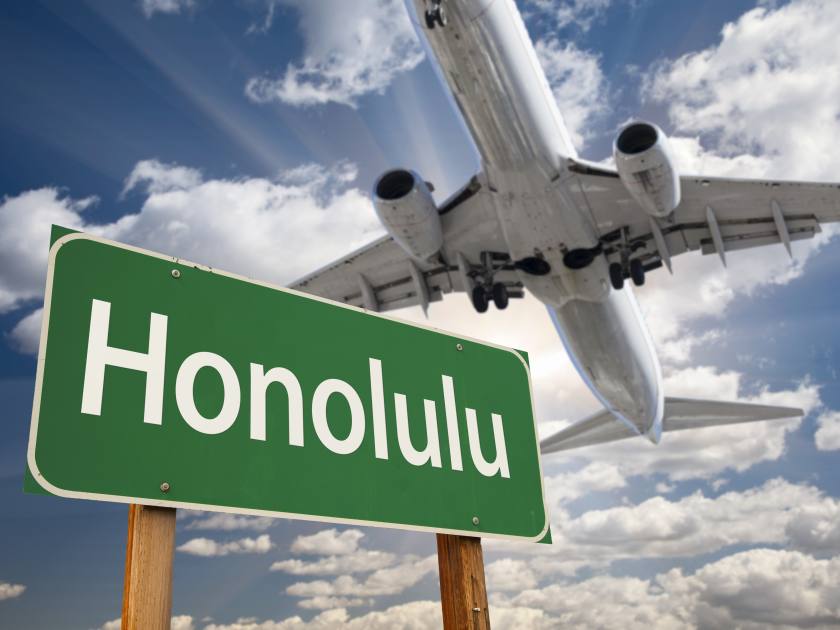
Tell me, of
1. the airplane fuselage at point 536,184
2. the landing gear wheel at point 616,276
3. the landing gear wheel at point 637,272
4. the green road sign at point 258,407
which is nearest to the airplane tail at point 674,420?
the airplane fuselage at point 536,184

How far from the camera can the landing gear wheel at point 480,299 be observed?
64.3 ft

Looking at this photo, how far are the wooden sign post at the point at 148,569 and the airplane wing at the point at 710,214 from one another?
1585 cm

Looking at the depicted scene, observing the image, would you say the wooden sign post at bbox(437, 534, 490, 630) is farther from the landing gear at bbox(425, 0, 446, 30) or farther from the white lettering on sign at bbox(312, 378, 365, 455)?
the landing gear at bbox(425, 0, 446, 30)

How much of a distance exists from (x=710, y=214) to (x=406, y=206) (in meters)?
7.64

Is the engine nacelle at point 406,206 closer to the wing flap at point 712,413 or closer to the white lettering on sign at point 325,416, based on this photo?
the wing flap at point 712,413

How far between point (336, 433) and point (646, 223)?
17871 mm

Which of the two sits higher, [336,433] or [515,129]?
[515,129]

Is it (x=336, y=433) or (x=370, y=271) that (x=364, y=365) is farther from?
(x=370, y=271)

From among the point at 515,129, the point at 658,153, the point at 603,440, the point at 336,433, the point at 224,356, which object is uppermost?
the point at 515,129

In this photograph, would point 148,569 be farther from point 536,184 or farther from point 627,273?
point 627,273

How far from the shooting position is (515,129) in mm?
15336

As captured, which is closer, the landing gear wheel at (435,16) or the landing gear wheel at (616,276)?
the landing gear wheel at (435,16)

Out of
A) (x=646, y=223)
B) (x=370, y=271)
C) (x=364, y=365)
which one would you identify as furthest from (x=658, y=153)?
(x=364, y=365)

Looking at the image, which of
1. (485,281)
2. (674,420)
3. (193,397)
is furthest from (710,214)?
(193,397)
